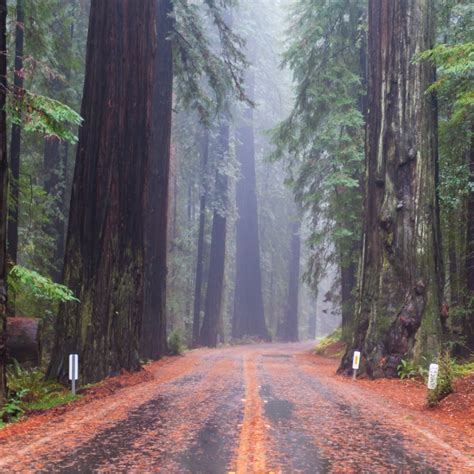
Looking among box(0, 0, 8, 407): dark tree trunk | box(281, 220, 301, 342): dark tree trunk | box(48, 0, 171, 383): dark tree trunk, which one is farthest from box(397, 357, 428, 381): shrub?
box(281, 220, 301, 342): dark tree trunk

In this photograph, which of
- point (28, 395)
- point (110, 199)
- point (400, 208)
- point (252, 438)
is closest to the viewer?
point (252, 438)

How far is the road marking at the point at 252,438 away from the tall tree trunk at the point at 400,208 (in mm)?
4028

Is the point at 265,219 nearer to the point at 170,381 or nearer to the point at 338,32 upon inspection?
the point at 338,32

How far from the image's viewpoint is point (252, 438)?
218 inches

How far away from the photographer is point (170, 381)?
10.5 m

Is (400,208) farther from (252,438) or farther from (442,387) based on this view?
(252,438)

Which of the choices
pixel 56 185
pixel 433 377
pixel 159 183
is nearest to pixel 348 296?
pixel 159 183

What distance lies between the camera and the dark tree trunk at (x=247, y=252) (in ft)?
115

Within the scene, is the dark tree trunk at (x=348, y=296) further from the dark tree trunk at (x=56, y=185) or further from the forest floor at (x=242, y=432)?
the forest floor at (x=242, y=432)

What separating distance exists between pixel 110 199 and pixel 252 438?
6.32m

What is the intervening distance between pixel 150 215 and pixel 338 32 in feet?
29.4

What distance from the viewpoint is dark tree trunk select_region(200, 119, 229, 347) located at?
87.6ft

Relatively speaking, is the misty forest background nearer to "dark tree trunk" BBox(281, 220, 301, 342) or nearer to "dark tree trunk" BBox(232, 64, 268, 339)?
"dark tree trunk" BBox(232, 64, 268, 339)

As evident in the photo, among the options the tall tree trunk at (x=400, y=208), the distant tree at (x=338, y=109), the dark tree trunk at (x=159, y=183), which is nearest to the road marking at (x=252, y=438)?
the tall tree trunk at (x=400, y=208)
